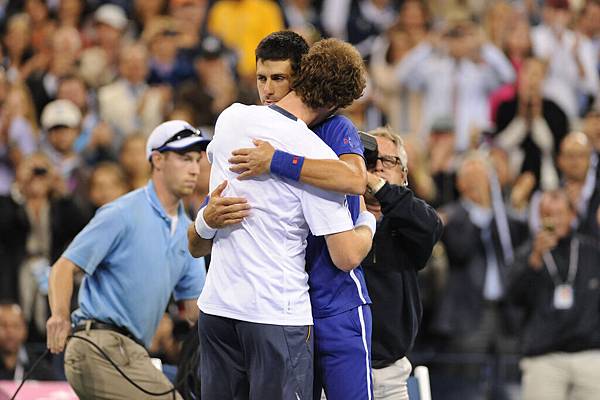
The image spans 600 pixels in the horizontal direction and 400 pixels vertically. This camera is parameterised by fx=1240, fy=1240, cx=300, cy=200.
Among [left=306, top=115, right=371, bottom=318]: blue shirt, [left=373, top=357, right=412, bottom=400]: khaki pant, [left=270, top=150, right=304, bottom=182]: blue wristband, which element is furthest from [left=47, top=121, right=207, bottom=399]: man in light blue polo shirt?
[left=270, top=150, right=304, bottom=182]: blue wristband

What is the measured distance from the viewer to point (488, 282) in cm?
995

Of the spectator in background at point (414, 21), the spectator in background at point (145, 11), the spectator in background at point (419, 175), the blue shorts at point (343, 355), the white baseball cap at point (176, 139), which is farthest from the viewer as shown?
the spectator in background at point (145, 11)

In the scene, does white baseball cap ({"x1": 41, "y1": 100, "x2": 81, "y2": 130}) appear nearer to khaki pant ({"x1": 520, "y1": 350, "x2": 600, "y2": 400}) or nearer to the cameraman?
khaki pant ({"x1": 520, "y1": 350, "x2": 600, "y2": 400})

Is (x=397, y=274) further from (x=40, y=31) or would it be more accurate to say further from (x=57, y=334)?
(x=40, y=31)

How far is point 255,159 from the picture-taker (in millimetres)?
4699

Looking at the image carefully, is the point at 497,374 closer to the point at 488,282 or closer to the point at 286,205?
the point at 488,282

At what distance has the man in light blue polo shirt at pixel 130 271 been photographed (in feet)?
20.2

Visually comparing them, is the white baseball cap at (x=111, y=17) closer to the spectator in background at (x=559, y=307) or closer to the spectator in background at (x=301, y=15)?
the spectator in background at (x=301, y=15)

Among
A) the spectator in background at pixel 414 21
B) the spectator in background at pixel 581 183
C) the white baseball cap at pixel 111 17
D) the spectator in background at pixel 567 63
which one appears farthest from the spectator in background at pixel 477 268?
the white baseball cap at pixel 111 17

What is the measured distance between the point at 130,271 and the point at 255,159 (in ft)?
5.72

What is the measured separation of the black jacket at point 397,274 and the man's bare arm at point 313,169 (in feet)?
3.20

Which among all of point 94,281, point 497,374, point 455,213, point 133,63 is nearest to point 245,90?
point 133,63

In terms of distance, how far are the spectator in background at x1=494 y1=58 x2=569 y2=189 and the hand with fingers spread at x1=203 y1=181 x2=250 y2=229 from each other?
6656 mm

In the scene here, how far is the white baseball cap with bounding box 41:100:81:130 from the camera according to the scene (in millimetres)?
10461
